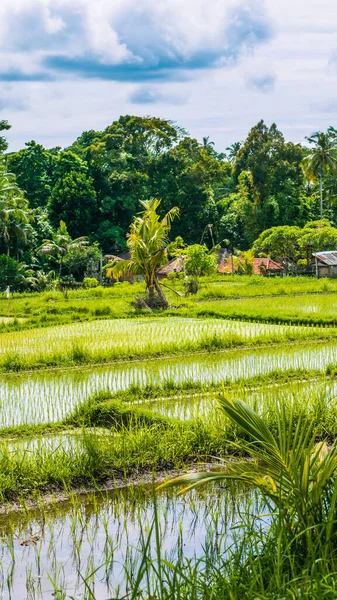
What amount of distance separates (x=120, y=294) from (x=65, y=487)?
19.2 m

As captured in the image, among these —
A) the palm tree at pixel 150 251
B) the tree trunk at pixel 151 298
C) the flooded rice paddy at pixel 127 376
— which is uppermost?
the palm tree at pixel 150 251

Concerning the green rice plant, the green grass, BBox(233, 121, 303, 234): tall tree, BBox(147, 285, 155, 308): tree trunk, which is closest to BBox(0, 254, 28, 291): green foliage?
BBox(147, 285, 155, 308): tree trunk

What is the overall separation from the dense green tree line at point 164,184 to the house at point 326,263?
2.97 m

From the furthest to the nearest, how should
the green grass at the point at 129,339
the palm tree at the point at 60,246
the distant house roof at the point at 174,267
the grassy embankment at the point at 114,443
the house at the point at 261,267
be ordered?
the house at the point at 261,267 < the distant house roof at the point at 174,267 < the palm tree at the point at 60,246 < the green grass at the point at 129,339 < the grassy embankment at the point at 114,443

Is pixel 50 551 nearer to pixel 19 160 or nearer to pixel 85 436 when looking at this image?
pixel 85 436

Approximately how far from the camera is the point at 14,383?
Result: 28.6 ft

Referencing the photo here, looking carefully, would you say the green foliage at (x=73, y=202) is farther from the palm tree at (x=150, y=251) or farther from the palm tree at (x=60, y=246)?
the palm tree at (x=150, y=251)

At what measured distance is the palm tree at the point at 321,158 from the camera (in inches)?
1494

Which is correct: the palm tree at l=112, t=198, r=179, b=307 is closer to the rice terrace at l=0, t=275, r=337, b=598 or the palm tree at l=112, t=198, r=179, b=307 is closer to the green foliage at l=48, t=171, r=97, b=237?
the rice terrace at l=0, t=275, r=337, b=598

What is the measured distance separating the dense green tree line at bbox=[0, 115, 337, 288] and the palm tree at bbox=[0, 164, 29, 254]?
436 centimetres

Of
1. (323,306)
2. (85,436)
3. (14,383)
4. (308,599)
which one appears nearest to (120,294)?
(323,306)

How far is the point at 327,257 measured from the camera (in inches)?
1262

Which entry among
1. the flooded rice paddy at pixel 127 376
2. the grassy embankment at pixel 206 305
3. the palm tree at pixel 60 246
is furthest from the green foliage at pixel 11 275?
the flooded rice paddy at pixel 127 376

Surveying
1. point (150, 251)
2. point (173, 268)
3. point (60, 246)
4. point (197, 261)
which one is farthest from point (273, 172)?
point (150, 251)
